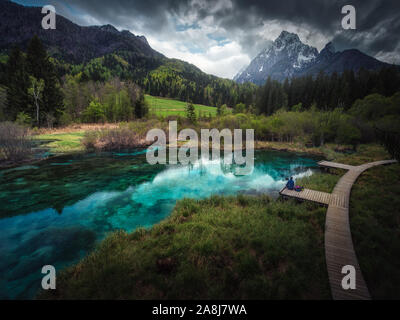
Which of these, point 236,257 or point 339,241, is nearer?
point 236,257

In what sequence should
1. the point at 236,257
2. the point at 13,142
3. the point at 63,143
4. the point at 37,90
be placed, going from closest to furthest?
A: the point at 236,257 < the point at 13,142 < the point at 63,143 < the point at 37,90

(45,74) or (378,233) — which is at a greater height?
(45,74)

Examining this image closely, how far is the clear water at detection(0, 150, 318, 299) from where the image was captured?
8.82m

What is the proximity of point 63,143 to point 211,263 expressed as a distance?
38.5m

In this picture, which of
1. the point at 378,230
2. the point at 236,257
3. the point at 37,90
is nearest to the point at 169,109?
the point at 37,90

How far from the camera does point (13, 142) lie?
22.3 metres

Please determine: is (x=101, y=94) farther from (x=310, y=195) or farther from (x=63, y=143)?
(x=310, y=195)

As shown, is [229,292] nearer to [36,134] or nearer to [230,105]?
[36,134]

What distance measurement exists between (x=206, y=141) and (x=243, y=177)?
25666 millimetres

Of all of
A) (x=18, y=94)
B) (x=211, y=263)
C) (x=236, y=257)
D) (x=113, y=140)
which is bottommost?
(x=211, y=263)

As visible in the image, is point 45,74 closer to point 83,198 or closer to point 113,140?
point 113,140

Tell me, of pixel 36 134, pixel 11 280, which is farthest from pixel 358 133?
pixel 36 134

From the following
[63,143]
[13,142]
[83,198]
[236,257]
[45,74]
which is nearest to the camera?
[236,257]

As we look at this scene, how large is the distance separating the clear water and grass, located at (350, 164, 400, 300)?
21.8ft
